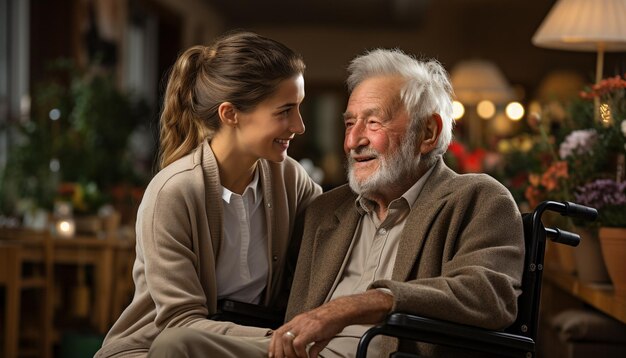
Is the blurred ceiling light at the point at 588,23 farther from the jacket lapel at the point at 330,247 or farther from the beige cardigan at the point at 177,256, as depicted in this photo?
the beige cardigan at the point at 177,256

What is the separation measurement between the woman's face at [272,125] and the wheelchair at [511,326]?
62 centimetres

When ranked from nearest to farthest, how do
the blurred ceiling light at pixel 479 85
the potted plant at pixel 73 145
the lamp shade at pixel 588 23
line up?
the lamp shade at pixel 588 23 < the potted plant at pixel 73 145 < the blurred ceiling light at pixel 479 85

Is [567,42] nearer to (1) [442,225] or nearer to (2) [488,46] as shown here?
(1) [442,225]

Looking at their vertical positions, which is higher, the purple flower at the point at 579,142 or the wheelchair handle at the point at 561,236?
the purple flower at the point at 579,142

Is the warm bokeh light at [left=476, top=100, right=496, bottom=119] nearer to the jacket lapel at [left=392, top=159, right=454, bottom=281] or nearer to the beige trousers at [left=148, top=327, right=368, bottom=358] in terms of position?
the jacket lapel at [left=392, top=159, right=454, bottom=281]

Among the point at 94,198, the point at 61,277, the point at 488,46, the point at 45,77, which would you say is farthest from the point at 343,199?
the point at 488,46

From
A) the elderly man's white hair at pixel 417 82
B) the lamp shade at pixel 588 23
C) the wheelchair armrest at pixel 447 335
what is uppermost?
the lamp shade at pixel 588 23

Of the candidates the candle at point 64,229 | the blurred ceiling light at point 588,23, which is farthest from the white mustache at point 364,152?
the candle at point 64,229

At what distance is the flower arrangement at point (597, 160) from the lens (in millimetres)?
2982

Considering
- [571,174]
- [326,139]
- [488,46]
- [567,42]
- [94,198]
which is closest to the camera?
[571,174]

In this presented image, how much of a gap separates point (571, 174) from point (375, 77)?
99cm

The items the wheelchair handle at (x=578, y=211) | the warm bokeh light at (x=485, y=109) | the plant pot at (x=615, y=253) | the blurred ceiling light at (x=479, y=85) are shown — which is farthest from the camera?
the warm bokeh light at (x=485, y=109)

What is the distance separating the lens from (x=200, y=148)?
8.71 ft

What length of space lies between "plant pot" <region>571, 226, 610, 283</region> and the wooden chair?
280cm
